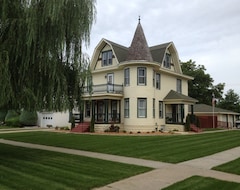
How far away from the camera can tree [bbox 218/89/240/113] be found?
189 feet

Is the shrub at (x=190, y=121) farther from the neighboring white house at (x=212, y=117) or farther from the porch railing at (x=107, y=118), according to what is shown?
the neighboring white house at (x=212, y=117)

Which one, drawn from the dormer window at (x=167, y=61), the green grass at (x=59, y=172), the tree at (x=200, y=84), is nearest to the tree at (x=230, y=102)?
the tree at (x=200, y=84)

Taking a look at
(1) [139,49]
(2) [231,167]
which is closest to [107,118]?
(1) [139,49]

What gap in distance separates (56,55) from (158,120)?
18832 millimetres

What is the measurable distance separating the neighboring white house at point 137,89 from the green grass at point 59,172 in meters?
15.1

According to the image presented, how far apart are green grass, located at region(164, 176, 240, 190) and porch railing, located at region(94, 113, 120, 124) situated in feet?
64.4

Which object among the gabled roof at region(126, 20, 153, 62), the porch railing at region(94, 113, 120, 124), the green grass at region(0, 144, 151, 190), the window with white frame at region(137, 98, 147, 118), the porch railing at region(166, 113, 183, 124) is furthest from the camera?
the porch railing at region(166, 113, 183, 124)

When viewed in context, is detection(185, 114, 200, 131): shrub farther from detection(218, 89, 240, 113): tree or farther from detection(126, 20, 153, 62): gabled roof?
detection(218, 89, 240, 113): tree

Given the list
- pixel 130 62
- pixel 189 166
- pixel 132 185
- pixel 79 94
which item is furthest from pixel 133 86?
pixel 132 185

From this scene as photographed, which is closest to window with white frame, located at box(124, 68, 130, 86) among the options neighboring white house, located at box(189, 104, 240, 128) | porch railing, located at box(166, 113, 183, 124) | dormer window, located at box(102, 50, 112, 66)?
dormer window, located at box(102, 50, 112, 66)

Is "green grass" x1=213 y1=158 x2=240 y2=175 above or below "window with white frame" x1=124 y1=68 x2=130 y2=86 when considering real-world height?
below

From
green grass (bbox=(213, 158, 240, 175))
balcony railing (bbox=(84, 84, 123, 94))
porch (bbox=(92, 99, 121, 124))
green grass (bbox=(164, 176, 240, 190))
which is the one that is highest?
→ balcony railing (bbox=(84, 84, 123, 94))

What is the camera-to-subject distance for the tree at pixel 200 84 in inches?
2140

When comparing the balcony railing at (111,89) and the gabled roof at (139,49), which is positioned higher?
the gabled roof at (139,49)
